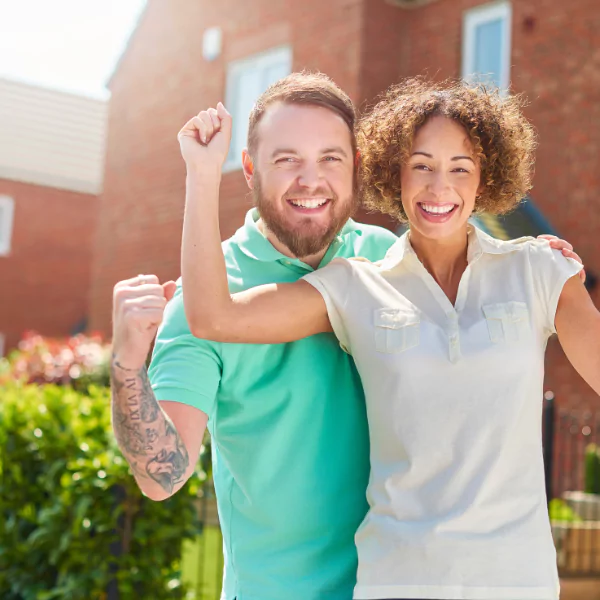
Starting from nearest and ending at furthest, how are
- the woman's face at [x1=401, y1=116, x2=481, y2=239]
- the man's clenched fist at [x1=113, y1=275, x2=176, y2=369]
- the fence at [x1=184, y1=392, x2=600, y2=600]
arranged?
the man's clenched fist at [x1=113, y1=275, x2=176, y2=369], the woman's face at [x1=401, y1=116, x2=481, y2=239], the fence at [x1=184, y1=392, x2=600, y2=600]

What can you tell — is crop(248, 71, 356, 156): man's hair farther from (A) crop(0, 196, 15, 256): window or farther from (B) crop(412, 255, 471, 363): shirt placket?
(A) crop(0, 196, 15, 256): window

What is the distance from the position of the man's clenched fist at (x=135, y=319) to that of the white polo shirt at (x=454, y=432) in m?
0.50

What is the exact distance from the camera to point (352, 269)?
2.42 m

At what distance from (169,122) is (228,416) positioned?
38.4 feet

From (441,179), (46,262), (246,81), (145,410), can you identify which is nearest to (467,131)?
(441,179)

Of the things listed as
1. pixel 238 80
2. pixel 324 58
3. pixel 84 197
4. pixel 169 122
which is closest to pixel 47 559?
pixel 324 58

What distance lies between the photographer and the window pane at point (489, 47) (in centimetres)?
1030

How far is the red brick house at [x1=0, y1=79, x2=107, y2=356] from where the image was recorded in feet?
74.7

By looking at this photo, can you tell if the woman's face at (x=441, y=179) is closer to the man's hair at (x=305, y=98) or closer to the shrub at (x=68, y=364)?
the man's hair at (x=305, y=98)

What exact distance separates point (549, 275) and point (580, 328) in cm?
15

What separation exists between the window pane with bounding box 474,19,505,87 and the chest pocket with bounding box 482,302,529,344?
844 cm

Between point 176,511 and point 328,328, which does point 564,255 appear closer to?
point 328,328

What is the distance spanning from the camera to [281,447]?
240cm

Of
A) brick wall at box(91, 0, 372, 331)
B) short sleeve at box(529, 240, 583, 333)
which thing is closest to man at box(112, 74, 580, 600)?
short sleeve at box(529, 240, 583, 333)
